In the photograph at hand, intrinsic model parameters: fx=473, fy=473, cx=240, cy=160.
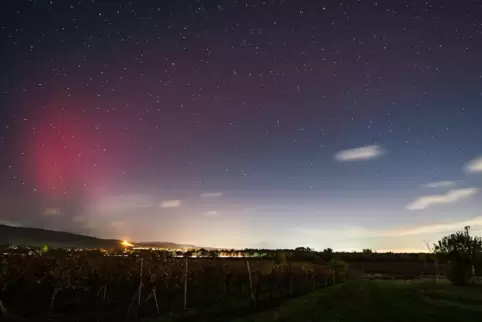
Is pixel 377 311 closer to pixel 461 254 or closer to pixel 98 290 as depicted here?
pixel 98 290

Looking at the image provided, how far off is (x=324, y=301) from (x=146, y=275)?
645 inches

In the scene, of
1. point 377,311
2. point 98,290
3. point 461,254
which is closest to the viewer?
point 377,311

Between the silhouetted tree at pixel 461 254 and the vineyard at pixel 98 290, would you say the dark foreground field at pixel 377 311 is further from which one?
the silhouetted tree at pixel 461 254

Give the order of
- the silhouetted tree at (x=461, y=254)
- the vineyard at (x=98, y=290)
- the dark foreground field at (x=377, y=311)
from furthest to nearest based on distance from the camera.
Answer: the silhouetted tree at (x=461, y=254) → the vineyard at (x=98, y=290) → the dark foreground field at (x=377, y=311)

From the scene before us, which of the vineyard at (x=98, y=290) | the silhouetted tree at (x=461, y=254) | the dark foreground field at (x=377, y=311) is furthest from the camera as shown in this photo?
the silhouetted tree at (x=461, y=254)

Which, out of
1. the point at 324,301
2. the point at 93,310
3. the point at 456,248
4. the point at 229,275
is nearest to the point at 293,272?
the point at 229,275

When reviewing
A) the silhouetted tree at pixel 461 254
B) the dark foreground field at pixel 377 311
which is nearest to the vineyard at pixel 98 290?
the dark foreground field at pixel 377 311

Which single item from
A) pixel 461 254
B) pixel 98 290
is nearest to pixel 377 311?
pixel 98 290

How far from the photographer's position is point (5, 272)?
38344 mm

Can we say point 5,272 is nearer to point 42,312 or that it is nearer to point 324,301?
point 42,312

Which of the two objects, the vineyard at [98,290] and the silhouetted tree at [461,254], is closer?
the vineyard at [98,290]

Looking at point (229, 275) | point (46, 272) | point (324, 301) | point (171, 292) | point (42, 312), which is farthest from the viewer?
point (229, 275)

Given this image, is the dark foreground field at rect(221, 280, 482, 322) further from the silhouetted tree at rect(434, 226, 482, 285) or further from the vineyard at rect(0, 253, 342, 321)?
the silhouetted tree at rect(434, 226, 482, 285)

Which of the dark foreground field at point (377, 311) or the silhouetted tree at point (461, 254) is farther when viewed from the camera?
the silhouetted tree at point (461, 254)
